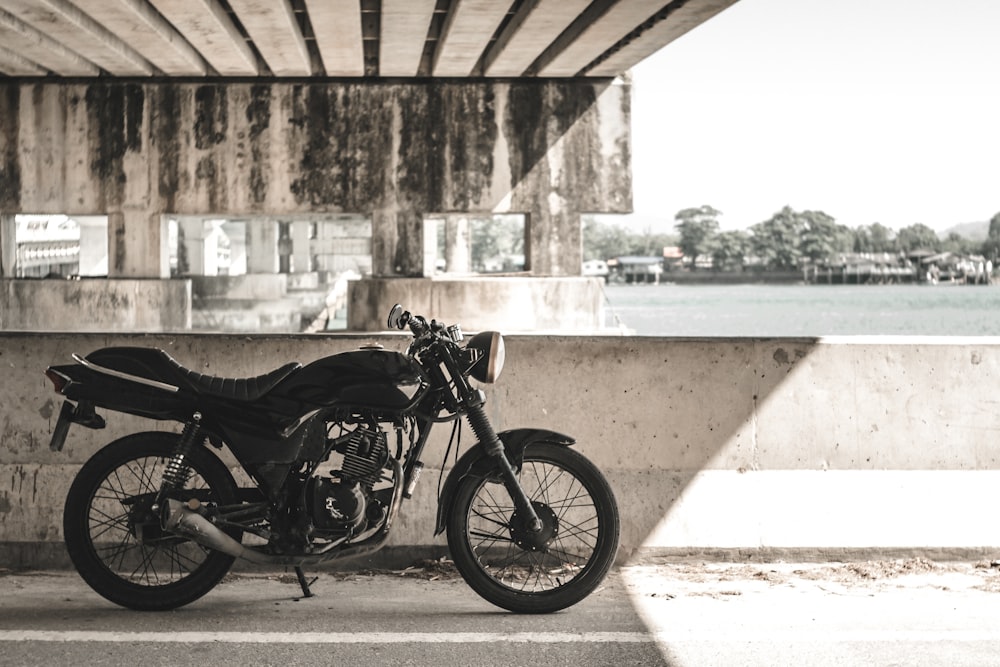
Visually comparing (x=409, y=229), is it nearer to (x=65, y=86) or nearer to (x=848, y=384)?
(x=65, y=86)

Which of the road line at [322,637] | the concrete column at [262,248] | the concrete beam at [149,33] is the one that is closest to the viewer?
the road line at [322,637]

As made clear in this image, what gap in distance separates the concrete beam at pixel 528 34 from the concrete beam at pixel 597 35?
26 centimetres

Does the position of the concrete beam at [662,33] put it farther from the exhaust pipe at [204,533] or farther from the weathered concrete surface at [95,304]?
the exhaust pipe at [204,533]

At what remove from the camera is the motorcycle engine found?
500 centimetres

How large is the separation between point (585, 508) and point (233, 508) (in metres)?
1.57

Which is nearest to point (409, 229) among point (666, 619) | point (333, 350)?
point (333, 350)

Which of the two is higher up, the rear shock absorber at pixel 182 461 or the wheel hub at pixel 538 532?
the rear shock absorber at pixel 182 461

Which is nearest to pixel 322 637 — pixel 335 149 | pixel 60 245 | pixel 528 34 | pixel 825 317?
pixel 528 34

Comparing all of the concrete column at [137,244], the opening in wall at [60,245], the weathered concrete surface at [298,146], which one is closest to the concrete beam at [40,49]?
the weathered concrete surface at [298,146]

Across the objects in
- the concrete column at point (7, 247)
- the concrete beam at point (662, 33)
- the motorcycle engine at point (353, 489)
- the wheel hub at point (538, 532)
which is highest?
the concrete beam at point (662, 33)

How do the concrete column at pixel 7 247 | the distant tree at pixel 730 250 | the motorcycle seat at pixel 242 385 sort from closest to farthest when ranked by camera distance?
the motorcycle seat at pixel 242 385 < the concrete column at pixel 7 247 < the distant tree at pixel 730 250

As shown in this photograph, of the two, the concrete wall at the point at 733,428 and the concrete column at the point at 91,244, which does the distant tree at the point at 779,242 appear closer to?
the concrete column at the point at 91,244

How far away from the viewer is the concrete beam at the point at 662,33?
14.2m

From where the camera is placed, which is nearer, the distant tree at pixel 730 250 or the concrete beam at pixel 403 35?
the concrete beam at pixel 403 35
